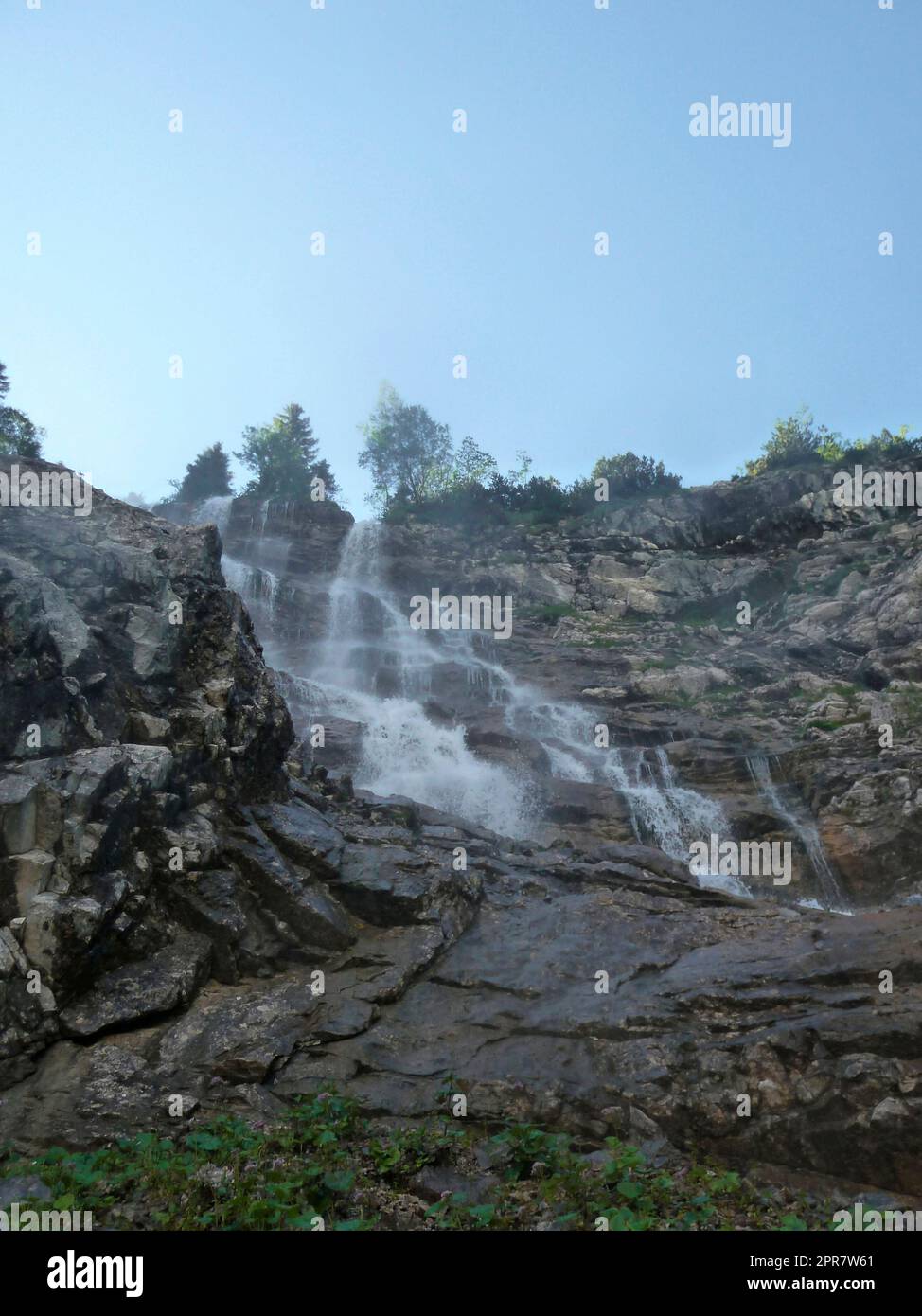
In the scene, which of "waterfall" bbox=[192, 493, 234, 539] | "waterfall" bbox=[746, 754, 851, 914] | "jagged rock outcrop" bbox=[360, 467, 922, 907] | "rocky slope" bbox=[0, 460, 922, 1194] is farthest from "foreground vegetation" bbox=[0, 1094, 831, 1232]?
"waterfall" bbox=[192, 493, 234, 539]

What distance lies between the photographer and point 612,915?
13.3 meters

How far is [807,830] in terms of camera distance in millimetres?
21094

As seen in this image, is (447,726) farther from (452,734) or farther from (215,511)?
(215,511)

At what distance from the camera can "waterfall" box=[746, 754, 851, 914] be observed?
1969 cm

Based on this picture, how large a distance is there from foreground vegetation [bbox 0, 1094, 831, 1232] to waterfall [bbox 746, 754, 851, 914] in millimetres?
12976

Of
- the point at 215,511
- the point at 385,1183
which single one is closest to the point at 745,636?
the point at 215,511

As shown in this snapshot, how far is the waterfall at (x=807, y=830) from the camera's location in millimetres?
19688

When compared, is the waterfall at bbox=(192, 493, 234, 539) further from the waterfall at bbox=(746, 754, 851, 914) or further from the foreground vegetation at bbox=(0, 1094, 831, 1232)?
the foreground vegetation at bbox=(0, 1094, 831, 1232)

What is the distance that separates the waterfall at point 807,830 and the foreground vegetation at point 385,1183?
12976 millimetres

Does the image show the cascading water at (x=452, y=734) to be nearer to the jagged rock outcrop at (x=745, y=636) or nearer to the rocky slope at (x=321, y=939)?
the jagged rock outcrop at (x=745, y=636)

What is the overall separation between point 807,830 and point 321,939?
14697 millimetres

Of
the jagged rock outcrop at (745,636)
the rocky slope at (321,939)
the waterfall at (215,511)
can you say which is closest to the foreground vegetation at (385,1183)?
the rocky slope at (321,939)

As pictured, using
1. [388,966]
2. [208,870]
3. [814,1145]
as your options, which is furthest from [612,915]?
[208,870]
